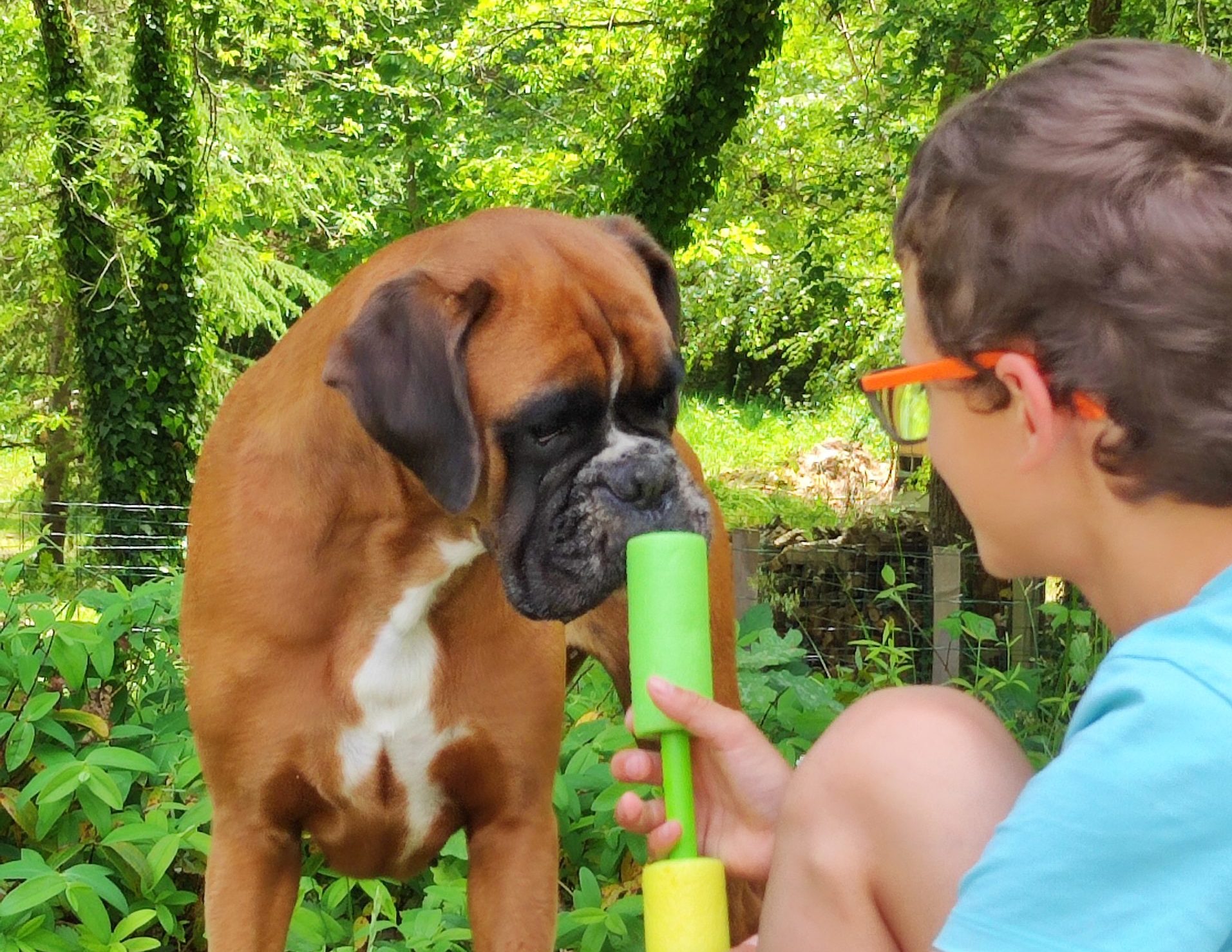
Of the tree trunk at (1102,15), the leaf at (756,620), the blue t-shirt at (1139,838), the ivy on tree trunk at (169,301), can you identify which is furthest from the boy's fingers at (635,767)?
the ivy on tree trunk at (169,301)

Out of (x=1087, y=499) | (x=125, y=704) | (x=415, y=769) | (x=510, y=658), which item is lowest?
(x=125, y=704)

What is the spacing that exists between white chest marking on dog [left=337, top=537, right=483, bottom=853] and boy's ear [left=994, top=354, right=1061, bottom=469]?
4.47 feet

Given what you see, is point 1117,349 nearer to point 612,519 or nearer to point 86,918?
point 612,519

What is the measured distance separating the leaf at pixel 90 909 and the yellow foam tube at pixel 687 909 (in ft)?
4.77

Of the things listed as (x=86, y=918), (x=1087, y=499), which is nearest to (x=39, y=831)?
(x=86, y=918)

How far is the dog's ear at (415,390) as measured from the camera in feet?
8.32

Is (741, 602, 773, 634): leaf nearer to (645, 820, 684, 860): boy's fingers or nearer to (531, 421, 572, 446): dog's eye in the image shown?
(531, 421, 572, 446): dog's eye

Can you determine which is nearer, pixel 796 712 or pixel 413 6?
pixel 796 712

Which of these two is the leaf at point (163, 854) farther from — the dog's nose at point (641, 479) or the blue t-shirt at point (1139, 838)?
the blue t-shirt at point (1139, 838)

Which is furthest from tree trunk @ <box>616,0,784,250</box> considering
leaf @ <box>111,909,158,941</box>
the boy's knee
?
the boy's knee

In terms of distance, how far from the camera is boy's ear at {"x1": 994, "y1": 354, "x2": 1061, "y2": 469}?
5.55 feet

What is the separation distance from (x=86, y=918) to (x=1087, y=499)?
7.50 feet

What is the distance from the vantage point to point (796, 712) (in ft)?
13.3

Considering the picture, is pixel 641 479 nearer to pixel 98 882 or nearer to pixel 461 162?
pixel 98 882
